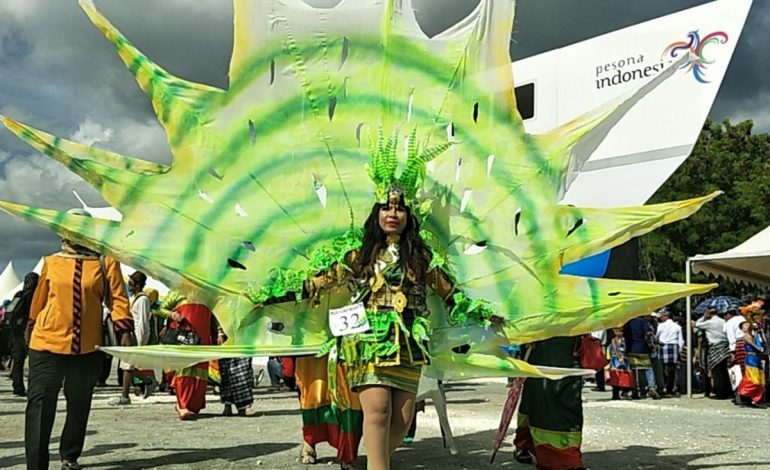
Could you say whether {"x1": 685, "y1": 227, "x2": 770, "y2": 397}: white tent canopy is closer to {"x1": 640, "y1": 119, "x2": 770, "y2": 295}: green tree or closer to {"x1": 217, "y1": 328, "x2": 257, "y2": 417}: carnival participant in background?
{"x1": 217, "y1": 328, "x2": 257, "y2": 417}: carnival participant in background

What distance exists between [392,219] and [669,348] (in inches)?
441

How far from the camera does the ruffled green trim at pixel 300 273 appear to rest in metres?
3.99

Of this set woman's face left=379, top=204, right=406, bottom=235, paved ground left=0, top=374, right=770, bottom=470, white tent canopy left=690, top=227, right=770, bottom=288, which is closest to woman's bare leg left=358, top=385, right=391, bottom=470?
woman's face left=379, top=204, right=406, bottom=235

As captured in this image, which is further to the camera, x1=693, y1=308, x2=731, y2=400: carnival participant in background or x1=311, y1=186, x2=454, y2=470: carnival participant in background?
x1=693, y1=308, x2=731, y2=400: carnival participant in background

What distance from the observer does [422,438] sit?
675cm

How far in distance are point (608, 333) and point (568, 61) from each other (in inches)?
188

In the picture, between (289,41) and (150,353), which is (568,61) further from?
(150,353)

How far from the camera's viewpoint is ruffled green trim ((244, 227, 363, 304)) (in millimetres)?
3988

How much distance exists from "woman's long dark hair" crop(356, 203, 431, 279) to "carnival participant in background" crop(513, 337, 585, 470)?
5.28ft

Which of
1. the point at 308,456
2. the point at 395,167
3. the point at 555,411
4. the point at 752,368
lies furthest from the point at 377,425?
the point at 752,368

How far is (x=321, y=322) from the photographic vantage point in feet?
13.8

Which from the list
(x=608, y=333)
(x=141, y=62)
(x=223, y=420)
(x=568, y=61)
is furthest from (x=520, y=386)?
(x=568, y=61)

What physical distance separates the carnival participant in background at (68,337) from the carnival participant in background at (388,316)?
1.84 meters

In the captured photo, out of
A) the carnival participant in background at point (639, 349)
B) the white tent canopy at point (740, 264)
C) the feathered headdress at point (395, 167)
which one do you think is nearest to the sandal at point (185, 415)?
the feathered headdress at point (395, 167)
